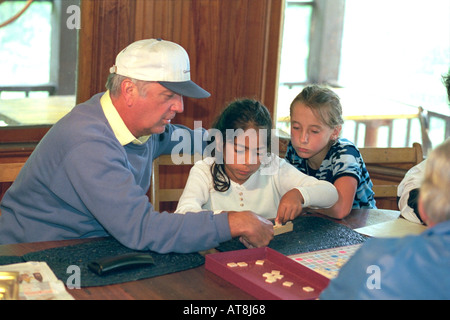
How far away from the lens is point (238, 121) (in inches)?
83.6

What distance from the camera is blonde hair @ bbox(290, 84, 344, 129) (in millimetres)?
2408

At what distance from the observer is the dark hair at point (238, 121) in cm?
212

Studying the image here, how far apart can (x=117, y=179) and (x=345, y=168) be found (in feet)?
3.31

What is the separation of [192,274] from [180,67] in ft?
2.32

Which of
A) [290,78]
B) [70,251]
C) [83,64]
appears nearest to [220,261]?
[70,251]

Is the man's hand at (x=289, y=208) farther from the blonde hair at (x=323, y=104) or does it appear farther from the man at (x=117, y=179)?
the blonde hair at (x=323, y=104)

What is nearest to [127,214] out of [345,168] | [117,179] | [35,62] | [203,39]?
[117,179]

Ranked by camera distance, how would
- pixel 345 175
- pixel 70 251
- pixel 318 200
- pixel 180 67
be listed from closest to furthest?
pixel 70 251
pixel 180 67
pixel 318 200
pixel 345 175

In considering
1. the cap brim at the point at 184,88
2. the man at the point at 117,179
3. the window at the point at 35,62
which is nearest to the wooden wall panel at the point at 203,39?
the window at the point at 35,62

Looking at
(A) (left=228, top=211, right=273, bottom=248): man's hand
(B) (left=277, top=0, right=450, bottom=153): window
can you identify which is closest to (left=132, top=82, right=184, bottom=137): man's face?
(A) (left=228, top=211, right=273, bottom=248): man's hand

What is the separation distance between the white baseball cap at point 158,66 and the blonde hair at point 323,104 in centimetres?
59

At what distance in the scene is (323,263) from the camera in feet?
5.46

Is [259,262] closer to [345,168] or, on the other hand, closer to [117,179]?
[117,179]

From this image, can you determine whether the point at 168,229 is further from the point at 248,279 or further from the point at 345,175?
the point at 345,175
